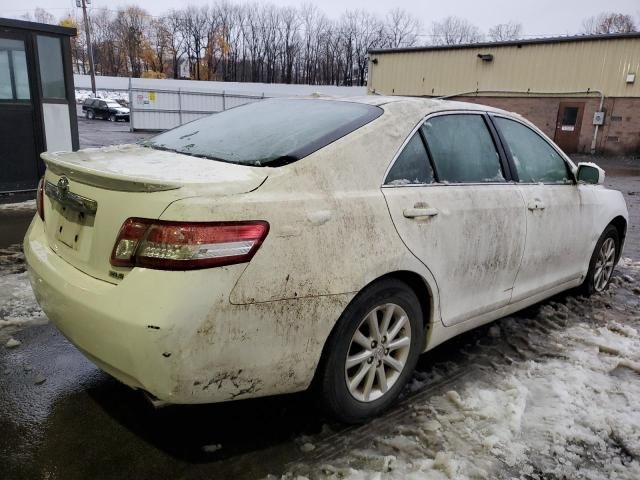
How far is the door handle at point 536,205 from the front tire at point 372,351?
1.20m

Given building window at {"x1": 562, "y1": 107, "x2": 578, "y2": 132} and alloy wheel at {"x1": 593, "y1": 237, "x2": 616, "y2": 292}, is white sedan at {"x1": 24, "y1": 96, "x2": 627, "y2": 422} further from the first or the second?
building window at {"x1": 562, "y1": 107, "x2": 578, "y2": 132}

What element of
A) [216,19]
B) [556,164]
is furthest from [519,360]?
[216,19]

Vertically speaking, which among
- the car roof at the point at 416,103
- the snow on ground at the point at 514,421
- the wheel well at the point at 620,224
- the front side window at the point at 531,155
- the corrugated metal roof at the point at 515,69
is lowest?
the snow on ground at the point at 514,421

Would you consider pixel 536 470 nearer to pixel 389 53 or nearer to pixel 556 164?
pixel 556 164

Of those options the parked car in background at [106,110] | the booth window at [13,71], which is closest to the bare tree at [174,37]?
the parked car in background at [106,110]

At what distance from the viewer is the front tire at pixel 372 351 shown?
7.59 ft

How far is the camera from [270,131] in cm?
274

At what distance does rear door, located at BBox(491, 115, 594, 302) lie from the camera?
3385 millimetres

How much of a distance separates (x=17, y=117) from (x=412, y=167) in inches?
283

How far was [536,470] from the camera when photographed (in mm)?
2293

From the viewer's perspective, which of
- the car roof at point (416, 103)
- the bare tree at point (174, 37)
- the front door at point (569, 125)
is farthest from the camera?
the bare tree at point (174, 37)

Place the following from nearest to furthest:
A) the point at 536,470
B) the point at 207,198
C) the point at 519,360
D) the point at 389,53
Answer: the point at 207,198, the point at 536,470, the point at 519,360, the point at 389,53

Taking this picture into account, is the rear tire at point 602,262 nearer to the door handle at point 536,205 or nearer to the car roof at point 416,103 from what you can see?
the door handle at point 536,205

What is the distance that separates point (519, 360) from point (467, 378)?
1.64 feet
